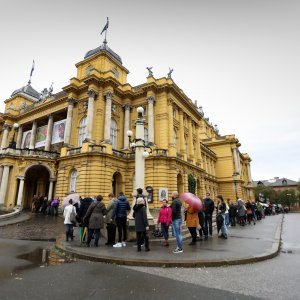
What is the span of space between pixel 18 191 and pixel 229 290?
1130 inches

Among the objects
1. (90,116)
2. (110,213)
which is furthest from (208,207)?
(90,116)

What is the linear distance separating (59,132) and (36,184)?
8177 millimetres

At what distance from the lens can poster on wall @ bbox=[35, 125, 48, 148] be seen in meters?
34.3

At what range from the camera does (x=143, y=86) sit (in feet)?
102

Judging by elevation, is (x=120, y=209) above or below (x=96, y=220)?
above

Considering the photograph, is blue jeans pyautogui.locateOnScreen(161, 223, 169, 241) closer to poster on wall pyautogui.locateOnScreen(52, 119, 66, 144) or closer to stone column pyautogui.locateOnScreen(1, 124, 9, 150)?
poster on wall pyautogui.locateOnScreen(52, 119, 66, 144)

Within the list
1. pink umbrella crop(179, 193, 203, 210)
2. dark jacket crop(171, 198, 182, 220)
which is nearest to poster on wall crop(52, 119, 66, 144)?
dark jacket crop(171, 198, 182, 220)

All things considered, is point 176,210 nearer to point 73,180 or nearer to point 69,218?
point 69,218

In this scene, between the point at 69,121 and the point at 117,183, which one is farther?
the point at 69,121

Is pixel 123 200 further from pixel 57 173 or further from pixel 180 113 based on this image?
pixel 180 113

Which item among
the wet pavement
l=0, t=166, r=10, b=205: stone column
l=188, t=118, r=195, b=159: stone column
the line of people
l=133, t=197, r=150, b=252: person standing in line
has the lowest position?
the wet pavement

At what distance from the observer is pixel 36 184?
3269 centimetres

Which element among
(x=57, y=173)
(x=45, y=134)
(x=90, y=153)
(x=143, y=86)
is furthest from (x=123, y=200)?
(x=45, y=134)

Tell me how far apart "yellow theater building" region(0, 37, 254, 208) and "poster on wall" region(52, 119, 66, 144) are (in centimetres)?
7
